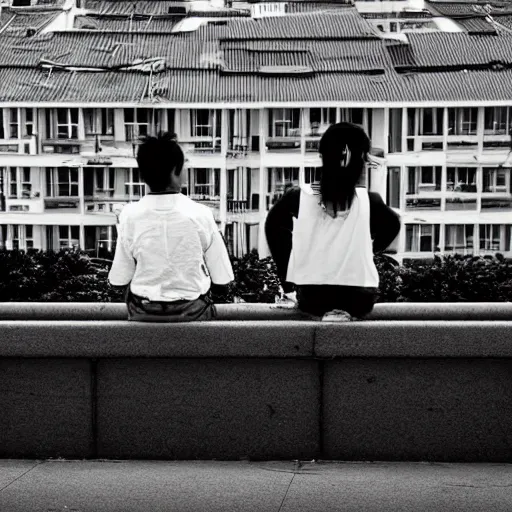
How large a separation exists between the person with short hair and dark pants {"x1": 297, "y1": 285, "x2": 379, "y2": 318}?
298mm

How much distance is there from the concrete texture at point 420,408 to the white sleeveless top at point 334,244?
31cm

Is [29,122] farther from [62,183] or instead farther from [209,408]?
[209,408]

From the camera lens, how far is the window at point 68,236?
28.1ft

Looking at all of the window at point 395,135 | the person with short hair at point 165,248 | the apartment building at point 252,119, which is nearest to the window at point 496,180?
the apartment building at point 252,119

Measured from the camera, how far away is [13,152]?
29.4 ft

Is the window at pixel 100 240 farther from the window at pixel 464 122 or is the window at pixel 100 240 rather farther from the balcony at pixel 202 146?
the window at pixel 464 122

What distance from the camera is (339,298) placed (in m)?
3.41

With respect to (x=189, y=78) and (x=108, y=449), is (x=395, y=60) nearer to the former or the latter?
(x=189, y=78)

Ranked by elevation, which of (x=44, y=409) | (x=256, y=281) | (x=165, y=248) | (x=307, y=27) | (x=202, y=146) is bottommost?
(x=44, y=409)

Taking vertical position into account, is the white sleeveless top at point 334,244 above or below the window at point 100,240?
above

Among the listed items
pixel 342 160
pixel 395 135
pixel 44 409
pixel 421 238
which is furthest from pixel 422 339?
pixel 395 135

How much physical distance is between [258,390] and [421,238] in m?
5.43

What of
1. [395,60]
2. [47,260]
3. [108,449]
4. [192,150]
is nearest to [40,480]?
[108,449]

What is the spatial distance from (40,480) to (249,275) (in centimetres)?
332
